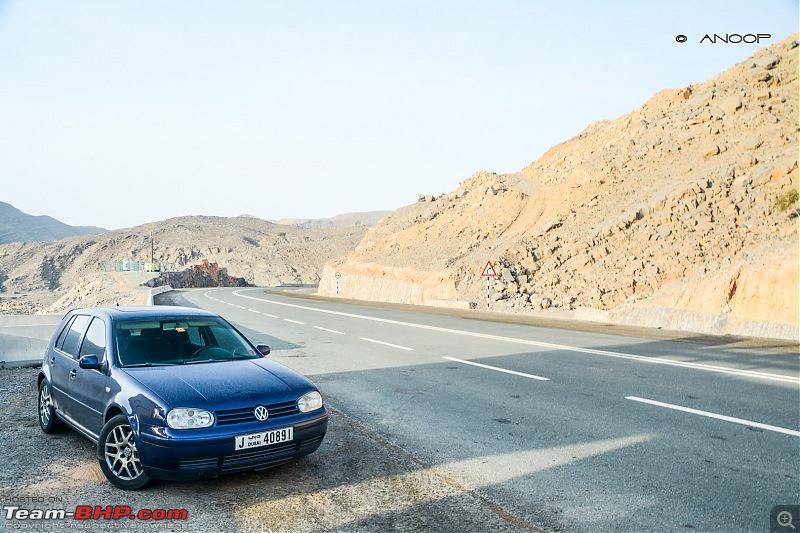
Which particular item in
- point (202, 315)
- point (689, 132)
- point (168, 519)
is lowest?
point (168, 519)

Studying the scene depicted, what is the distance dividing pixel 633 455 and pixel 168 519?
4133mm

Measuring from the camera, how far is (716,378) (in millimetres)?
10156

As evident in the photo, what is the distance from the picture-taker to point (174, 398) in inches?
206

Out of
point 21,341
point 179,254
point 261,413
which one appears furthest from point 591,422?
point 179,254

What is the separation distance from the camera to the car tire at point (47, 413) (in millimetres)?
6941

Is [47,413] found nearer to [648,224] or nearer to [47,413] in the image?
[47,413]

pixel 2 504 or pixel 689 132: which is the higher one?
pixel 689 132

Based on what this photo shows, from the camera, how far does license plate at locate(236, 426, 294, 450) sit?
514 cm

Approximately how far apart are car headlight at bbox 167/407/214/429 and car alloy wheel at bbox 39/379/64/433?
2.66m

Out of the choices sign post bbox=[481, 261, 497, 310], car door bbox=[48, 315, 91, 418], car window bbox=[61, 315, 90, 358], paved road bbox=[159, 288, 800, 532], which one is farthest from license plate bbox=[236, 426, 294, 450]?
sign post bbox=[481, 261, 497, 310]

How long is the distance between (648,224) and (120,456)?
98.8 feet

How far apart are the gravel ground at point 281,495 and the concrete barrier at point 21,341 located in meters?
6.25

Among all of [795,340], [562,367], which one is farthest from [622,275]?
[562,367]

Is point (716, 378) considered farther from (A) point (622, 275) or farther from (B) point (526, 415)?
(A) point (622, 275)
